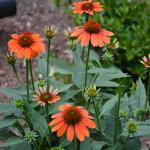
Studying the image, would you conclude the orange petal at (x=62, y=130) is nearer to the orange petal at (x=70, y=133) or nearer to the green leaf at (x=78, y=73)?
the orange petal at (x=70, y=133)

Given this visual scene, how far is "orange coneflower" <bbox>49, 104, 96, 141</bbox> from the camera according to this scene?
1.32 metres

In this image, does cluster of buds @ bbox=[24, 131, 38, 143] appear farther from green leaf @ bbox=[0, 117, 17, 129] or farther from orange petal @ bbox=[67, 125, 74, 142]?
orange petal @ bbox=[67, 125, 74, 142]

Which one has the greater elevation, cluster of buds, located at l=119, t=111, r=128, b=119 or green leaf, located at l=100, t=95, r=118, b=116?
green leaf, located at l=100, t=95, r=118, b=116

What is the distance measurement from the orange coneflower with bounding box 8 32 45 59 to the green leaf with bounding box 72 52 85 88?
0.34m

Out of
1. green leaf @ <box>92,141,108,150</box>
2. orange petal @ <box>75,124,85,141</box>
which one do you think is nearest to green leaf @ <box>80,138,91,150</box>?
green leaf @ <box>92,141,108,150</box>

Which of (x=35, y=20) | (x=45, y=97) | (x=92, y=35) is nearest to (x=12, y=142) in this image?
(x=45, y=97)

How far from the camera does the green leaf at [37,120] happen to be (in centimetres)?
164

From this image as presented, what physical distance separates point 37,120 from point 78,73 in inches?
12.9

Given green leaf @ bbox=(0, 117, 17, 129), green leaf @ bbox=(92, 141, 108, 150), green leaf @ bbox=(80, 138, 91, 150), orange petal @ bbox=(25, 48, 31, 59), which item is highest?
orange petal @ bbox=(25, 48, 31, 59)

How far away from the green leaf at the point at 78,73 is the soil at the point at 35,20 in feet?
5.26

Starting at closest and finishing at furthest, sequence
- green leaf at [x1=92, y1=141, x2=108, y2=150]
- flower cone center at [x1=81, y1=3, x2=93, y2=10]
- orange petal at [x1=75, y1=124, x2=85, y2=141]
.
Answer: orange petal at [x1=75, y1=124, x2=85, y2=141] < green leaf at [x1=92, y1=141, x2=108, y2=150] < flower cone center at [x1=81, y1=3, x2=93, y2=10]

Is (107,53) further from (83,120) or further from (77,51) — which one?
(83,120)

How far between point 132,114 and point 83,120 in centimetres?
48

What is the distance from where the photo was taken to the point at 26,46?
4.99ft
